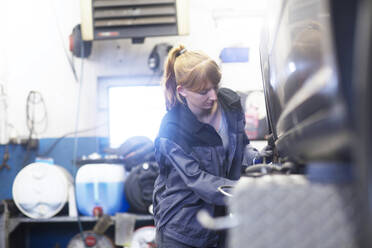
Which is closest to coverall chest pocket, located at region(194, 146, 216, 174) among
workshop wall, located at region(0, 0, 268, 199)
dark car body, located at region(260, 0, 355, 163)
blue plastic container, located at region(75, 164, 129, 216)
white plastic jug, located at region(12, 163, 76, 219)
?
dark car body, located at region(260, 0, 355, 163)

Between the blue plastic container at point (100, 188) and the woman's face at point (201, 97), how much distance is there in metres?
1.33

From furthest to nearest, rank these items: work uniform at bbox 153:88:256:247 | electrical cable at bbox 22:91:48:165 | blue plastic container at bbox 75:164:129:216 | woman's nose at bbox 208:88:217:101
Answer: electrical cable at bbox 22:91:48:165
blue plastic container at bbox 75:164:129:216
woman's nose at bbox 208:88:217:101
work uniform at bbox 153:88:256:247

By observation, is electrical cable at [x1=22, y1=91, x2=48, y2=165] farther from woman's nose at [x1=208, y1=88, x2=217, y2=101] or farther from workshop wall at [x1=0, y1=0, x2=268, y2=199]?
woman's nose at [x1=208, y1=88, x2=217, y2=101]

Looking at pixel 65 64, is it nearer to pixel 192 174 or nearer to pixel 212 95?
pixel 212 95

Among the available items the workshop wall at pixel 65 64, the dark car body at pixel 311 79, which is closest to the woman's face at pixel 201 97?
the dark car body at pixel 311 79

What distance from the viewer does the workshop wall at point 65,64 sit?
3.28 metres

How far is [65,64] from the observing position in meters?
3.34

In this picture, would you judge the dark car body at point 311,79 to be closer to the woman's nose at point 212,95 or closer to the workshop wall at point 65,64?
the woman's nose at point 212,95

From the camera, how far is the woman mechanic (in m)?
1.42

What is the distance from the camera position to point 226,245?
144 cm

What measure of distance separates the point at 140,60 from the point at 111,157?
980 mm

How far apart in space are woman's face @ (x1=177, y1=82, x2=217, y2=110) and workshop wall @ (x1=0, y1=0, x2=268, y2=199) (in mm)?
1784

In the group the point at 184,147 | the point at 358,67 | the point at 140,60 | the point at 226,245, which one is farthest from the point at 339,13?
the point at 140,60

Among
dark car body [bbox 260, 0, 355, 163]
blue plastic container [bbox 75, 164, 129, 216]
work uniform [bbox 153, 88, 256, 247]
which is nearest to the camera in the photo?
dark car body [bbox 260, 0, 355, 163]
